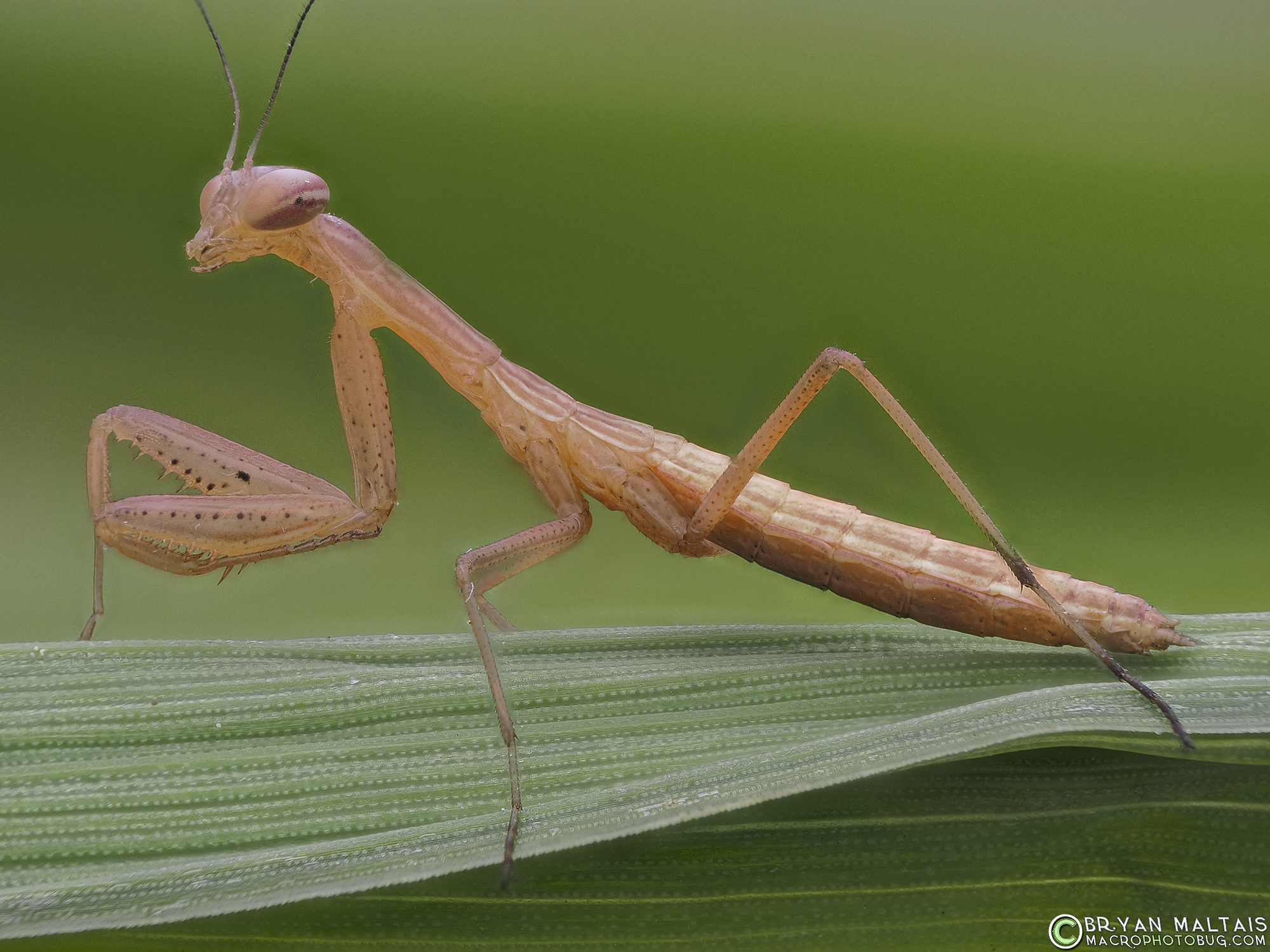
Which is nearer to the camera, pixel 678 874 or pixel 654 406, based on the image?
pixel 678 874

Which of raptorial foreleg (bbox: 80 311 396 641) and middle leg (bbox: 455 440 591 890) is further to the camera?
raptorial foreleg (bbox: 80 311 396 641)

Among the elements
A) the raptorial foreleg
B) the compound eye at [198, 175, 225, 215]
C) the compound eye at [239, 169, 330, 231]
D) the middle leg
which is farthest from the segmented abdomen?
the compound eye at [198, 175, 225, 215]

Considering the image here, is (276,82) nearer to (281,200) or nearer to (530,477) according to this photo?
(281,200)

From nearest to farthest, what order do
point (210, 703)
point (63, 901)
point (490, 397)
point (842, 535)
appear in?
point (63, 901) → point (210, 703) → point (842, 535) → point (490, 397)

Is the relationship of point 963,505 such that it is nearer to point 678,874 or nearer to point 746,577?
point 678,874

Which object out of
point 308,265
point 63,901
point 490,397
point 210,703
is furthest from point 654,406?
point 63,901

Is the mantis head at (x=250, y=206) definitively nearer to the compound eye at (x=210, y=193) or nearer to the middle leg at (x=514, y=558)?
the compound eye at (x=210, y=193)

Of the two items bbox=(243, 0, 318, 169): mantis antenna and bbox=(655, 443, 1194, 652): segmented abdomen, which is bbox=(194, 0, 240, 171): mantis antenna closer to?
bbox=(243, 0, 318, 169): mantis antenna

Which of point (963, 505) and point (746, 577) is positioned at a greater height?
point (963, 505)
